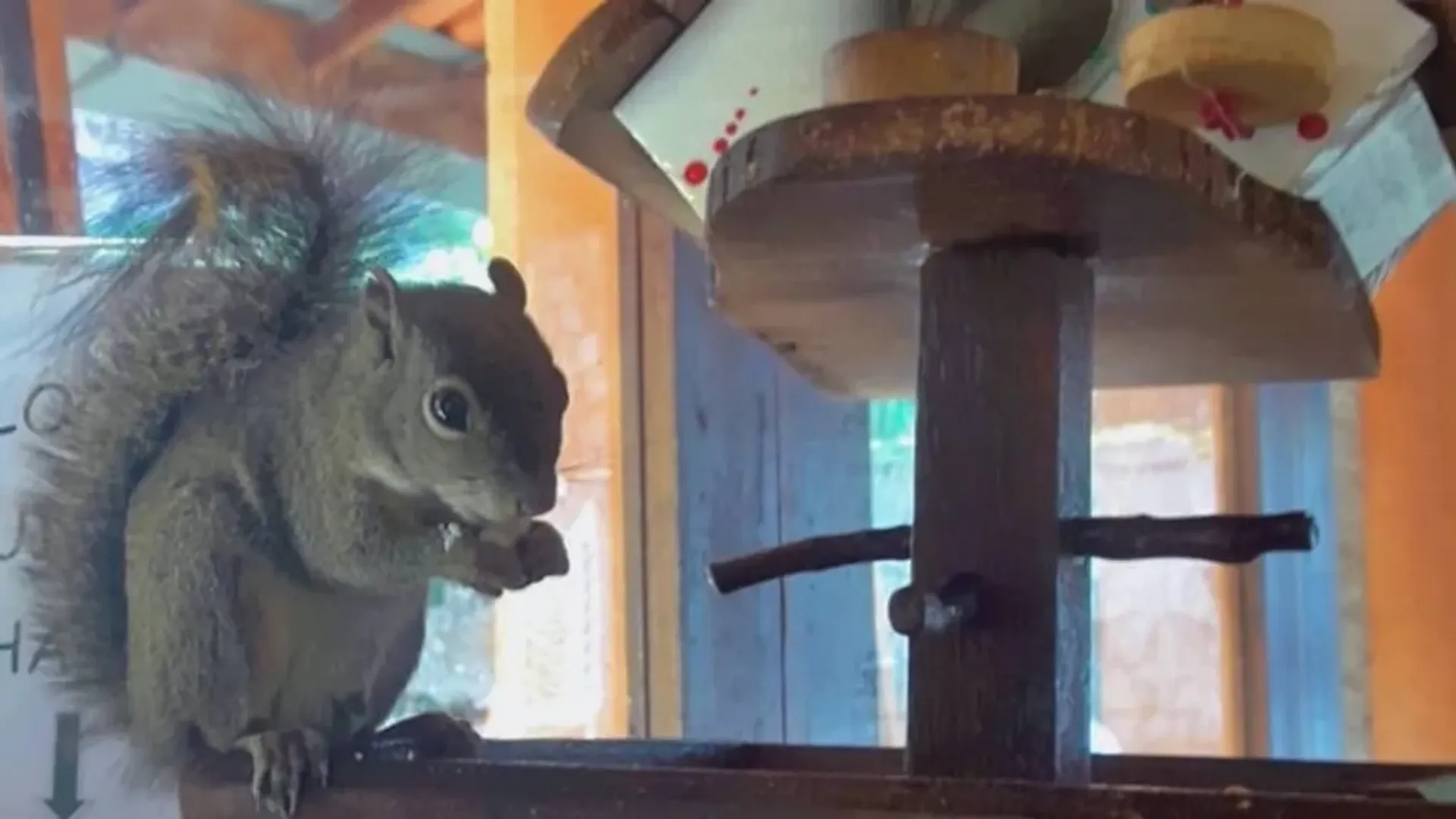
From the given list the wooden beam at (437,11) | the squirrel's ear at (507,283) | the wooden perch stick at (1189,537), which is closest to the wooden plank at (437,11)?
the wooden beam at (437,11)

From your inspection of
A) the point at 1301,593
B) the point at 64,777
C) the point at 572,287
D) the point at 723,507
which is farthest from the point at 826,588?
the point at 64,777

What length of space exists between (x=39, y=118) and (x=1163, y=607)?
0.94 meters

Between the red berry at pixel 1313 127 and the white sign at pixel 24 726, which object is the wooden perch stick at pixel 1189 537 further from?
the white sign at pixel 24 726

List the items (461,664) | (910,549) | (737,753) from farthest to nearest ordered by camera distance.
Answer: (461,664) < (737,753) < (910,549)

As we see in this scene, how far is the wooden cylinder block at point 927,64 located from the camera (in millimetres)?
521

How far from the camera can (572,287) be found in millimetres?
1188

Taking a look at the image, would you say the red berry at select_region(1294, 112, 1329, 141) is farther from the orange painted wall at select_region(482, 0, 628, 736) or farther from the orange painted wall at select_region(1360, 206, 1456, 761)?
the orange painted wall at select_region(1360, 206, 1456, 761)

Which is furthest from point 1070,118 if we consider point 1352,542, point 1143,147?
point 1352,542

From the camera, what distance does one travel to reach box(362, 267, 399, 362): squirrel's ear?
0.54 meters

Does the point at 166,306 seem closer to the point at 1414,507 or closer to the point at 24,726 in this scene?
the point at 24,726

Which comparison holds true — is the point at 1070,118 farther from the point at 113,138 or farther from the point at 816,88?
the point at 113,138

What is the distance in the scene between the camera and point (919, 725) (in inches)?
20.3

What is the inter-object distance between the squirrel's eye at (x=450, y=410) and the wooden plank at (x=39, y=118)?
1.91ft

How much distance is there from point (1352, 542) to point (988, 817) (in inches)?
39.6
